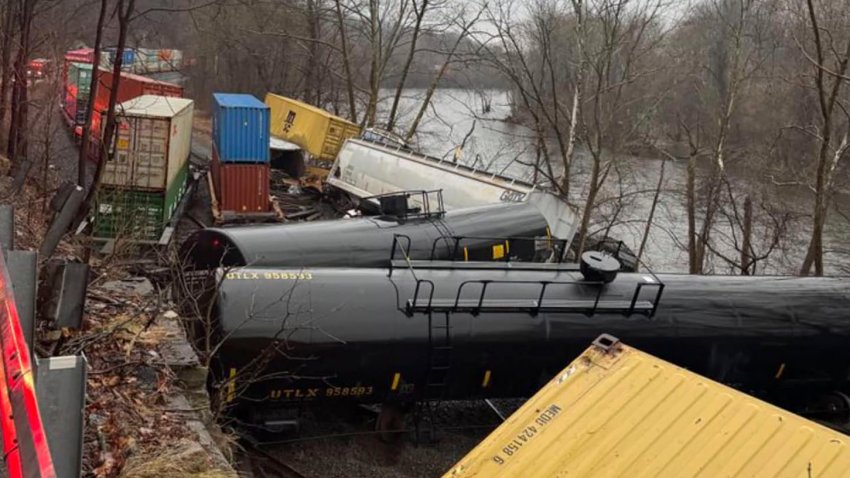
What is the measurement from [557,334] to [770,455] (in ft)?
15.2

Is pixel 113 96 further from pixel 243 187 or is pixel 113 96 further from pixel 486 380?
pixel 243 187

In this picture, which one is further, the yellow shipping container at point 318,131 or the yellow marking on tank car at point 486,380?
the yellow shipping container at point 318,131

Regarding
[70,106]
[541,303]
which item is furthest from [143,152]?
[70,106]

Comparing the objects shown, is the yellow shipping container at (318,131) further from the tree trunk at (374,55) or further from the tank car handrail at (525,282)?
the tank car handrail at (525,282)

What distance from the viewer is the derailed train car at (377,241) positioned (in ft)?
36.3

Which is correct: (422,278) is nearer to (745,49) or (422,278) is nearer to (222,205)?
(222,205)

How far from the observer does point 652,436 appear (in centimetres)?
513

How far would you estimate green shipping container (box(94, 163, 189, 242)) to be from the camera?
1661cm

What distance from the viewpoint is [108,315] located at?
26.2 feet

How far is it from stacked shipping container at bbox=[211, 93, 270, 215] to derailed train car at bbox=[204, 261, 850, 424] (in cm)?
1298

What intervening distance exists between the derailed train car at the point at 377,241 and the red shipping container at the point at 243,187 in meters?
9.54

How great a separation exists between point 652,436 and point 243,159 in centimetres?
1845

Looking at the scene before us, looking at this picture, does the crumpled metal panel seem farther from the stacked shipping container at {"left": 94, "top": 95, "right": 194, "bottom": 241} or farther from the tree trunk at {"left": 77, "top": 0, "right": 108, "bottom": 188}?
the stacked shipping container at {"left": 94, "top": 95, "right": 194, "bottom": 241}

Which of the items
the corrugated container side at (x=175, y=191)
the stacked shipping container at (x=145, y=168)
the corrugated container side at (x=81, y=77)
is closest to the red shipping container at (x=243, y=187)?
the corrugated container side at (x=175, y=191)
